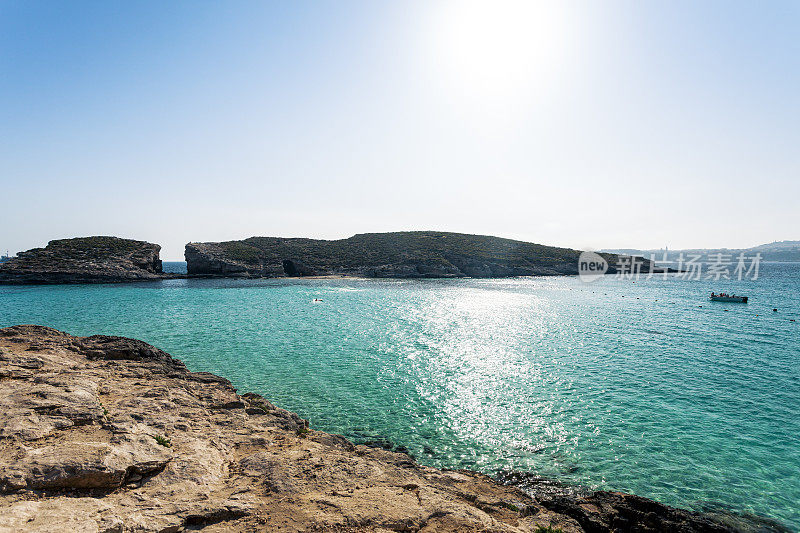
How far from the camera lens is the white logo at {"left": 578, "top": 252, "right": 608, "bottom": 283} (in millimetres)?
138137

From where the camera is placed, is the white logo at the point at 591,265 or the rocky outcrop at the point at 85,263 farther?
the white logo at the point at 591,265

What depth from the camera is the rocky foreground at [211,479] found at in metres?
6.68

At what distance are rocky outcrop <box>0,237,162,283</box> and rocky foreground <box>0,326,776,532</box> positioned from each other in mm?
88540

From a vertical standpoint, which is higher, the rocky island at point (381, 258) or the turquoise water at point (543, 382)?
the rocky island at point (381, 258)

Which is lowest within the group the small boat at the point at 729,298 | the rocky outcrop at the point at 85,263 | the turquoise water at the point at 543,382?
the turquoise water at the point at 543,382

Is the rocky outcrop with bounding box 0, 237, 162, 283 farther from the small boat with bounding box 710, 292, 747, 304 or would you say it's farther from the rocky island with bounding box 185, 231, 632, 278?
the small boat with bounding box 710, 292, 747, 304

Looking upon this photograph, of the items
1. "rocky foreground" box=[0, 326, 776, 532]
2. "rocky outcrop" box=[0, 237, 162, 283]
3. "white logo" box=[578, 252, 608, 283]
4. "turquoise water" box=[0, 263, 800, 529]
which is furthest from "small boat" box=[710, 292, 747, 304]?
"rocky outcrop" box=[0, 237, 162, 283]

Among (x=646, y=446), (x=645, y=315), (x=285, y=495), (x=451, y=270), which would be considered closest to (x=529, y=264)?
(x=451, y=270)

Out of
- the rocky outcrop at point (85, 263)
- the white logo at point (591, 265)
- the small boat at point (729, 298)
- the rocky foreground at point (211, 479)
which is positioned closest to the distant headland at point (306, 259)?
the rocky outcrop at point (85, 263)

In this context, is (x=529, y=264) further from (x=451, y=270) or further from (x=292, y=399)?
(x=292, y=399)

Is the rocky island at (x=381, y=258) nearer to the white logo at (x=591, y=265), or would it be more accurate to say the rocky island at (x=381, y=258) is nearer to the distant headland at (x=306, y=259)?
the distant headland at (x=306, y=259)

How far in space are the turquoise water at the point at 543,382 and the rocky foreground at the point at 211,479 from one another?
2492mm

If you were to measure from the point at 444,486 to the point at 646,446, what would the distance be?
937cm

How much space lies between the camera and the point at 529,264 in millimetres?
130625
